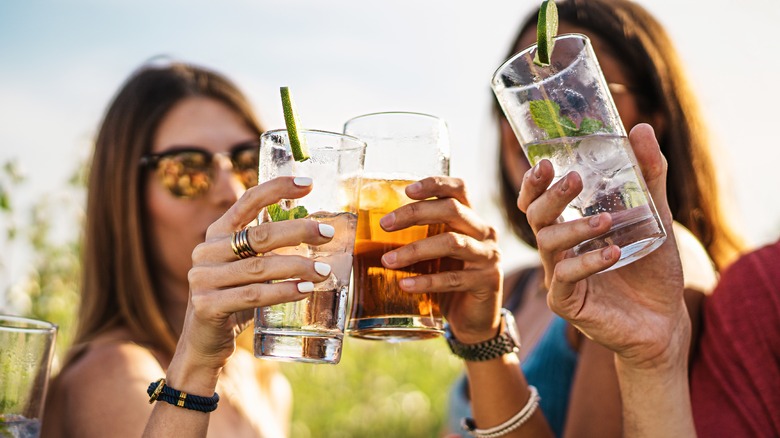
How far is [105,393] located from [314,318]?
108 centimetres

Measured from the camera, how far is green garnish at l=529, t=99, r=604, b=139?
1.87 meters

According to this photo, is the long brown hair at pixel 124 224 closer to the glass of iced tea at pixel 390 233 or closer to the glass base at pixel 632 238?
the glass of iced tea at pixel 390 233

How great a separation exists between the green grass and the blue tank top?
4580 mm

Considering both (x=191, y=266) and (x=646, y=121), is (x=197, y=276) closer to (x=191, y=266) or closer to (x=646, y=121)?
(x=191, y=266)

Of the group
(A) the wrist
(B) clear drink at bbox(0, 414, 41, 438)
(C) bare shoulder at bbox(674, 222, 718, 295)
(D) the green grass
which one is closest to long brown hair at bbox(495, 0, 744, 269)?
(C) bare shoulder at bbox(674, 222, 718, 295)

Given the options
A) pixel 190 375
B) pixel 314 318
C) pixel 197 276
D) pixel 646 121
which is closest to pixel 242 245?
pixel 197 276

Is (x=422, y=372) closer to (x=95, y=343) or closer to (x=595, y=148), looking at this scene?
(x=95, y=343)

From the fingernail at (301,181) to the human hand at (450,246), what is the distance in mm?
336

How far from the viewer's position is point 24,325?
7.09ft

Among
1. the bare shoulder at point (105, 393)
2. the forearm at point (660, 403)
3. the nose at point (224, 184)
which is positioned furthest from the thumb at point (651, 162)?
the nose at point (224, 184)

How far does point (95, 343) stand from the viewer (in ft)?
9.59

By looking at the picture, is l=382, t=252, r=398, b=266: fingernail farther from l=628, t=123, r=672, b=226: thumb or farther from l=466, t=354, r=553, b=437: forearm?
l=628, t=123, r=672, b=226: thumb

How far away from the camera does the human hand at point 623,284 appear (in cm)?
186

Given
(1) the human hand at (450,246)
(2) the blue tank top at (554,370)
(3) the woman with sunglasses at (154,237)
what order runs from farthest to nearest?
(2) the blue tank top at (554,370) < (3) the woman with sunglasses at (154,237) < (1) the human hand at (450,246)
